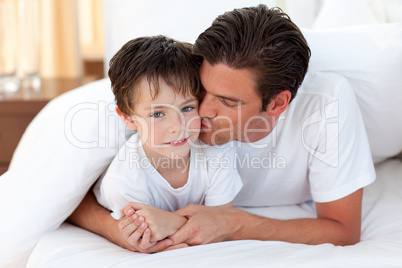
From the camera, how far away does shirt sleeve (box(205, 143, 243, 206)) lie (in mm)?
1357

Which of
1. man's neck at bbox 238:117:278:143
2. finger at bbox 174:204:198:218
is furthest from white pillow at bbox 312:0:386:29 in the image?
finger at bbox 174:204:198:218

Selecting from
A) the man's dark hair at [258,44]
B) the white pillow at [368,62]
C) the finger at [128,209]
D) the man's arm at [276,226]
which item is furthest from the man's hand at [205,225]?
the white pillow at [368,62]

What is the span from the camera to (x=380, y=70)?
1.52 metres

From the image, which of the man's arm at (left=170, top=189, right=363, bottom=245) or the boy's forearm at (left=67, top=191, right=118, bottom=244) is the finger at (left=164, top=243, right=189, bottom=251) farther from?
the boy's forearm at (left=67, top=191, right=118, bottom=244)

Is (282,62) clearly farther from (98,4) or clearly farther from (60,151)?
(98,4)

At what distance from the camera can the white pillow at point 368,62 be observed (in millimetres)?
1518

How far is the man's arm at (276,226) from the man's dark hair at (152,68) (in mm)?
305

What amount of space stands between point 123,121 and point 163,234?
338 mm

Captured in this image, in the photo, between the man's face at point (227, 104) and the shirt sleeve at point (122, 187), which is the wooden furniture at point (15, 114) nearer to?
the shirt sleeve at point (122, 187)

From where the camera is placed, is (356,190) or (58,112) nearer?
(356,190)

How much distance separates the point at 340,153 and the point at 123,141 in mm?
592

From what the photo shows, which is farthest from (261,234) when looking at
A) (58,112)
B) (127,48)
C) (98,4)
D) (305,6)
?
(98,4)

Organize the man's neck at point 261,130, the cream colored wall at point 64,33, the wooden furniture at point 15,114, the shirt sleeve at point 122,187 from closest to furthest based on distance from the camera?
1. the shirt sleeve at point 122,187
2. the man's neck at point 261,130
3. the wooden furniture at point 15,114
4. the cream colored wall at point 64,33

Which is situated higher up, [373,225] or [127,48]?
[127,48]
